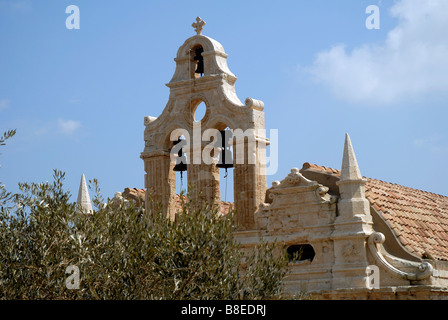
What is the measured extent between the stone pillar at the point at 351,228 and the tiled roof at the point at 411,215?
786 mm

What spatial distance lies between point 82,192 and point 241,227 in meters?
4.56

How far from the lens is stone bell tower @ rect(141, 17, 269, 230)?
2084 centimetres

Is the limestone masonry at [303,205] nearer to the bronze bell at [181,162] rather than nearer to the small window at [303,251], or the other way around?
the small window at [303,251]

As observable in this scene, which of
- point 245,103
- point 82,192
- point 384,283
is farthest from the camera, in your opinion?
point 82,192

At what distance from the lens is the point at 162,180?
865 inches

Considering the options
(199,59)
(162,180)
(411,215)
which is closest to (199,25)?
(199,59)

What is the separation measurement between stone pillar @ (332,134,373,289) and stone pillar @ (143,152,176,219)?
4258 mm

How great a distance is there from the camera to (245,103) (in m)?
20.9

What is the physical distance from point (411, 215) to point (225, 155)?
4.89m

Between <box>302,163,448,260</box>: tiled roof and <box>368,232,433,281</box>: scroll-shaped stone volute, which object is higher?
<box>302,163,448,260</box>: tiled roof

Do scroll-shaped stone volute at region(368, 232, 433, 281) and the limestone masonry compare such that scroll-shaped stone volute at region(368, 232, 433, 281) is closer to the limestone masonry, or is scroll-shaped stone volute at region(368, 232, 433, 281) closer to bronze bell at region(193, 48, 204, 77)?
the limestone masonry

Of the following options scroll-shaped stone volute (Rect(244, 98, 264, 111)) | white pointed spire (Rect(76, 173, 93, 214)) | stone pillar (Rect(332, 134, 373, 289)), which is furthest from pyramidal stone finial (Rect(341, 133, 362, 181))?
white pointed spire (Rect(76, 173, 93, 214))

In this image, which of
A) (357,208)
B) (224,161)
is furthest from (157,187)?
(357,208)
